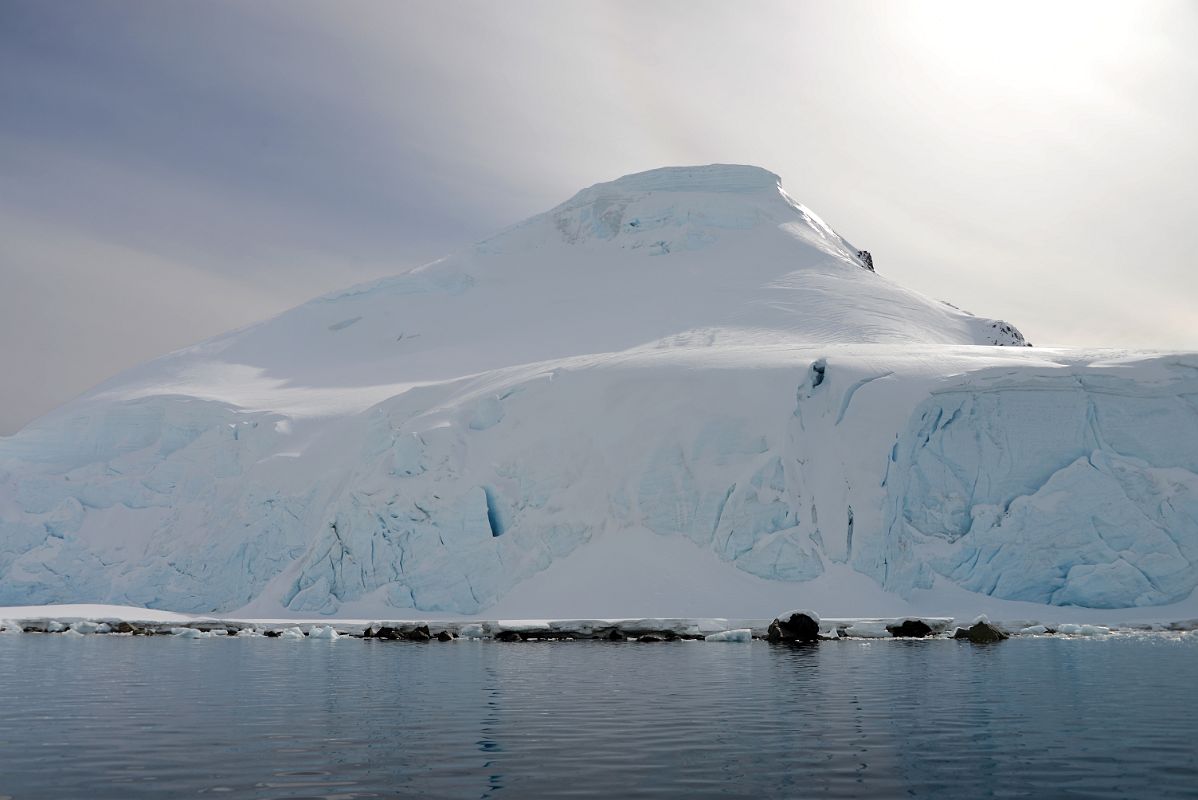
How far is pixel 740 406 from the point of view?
136 ft

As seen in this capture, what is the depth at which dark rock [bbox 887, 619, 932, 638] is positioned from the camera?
31.5 meters

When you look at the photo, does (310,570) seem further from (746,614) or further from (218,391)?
(218,391)

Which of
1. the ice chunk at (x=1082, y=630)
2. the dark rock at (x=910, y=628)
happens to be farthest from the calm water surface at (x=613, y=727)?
the ice chunk at (x=1082, y=630)

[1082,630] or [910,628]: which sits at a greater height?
[910,628]

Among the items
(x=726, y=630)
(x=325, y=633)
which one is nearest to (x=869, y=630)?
(x=726, y=630)

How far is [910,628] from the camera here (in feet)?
104

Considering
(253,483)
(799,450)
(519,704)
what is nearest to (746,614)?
(799,450)

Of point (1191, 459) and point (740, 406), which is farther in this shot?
point (740, 406)

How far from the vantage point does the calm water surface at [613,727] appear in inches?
378

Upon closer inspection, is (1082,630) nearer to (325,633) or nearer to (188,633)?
(325,633)

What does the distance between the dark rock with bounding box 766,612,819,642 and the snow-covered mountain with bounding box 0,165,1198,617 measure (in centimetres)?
470

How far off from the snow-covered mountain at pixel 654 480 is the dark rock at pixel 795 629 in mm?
4701

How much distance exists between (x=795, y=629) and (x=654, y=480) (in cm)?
1074

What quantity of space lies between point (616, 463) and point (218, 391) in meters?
29.4
